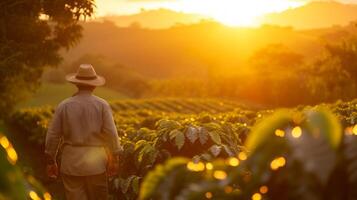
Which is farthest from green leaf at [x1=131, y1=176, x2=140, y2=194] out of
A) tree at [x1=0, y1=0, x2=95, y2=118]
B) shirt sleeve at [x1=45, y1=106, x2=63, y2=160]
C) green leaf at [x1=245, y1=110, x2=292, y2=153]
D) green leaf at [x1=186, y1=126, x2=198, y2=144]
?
tree at [x1=0, y1=0, x2=95, y2=118]

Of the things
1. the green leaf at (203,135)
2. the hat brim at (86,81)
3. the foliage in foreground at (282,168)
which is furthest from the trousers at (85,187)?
the foliage in foreground at (282,168)

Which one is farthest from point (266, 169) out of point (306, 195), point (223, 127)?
point (223, 127)

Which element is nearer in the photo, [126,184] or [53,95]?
[126,184]

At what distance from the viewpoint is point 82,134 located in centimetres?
639

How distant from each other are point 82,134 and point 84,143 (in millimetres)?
98

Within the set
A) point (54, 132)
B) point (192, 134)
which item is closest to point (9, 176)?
point (54, 132)

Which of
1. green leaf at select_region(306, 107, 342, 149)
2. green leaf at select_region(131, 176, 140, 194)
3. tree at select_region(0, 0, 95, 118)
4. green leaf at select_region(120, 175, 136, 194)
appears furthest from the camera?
tree at select_region(0, 0, 95, 118)

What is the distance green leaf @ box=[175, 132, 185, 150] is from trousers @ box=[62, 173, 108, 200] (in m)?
0.86

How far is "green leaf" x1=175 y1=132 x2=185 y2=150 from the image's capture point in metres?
6.61

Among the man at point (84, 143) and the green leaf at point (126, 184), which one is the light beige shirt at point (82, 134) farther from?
the green leaf at point (126, 184)

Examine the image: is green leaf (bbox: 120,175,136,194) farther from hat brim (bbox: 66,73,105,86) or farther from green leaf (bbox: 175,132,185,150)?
hat brim (bbox: 66,73,105,86)

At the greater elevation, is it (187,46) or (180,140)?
(180,140)

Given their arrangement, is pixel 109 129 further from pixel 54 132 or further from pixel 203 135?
pixel 203 135

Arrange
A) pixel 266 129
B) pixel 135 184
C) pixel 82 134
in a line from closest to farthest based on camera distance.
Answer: pixel 266 129 < pixel 82 134 < pixel 135 184
